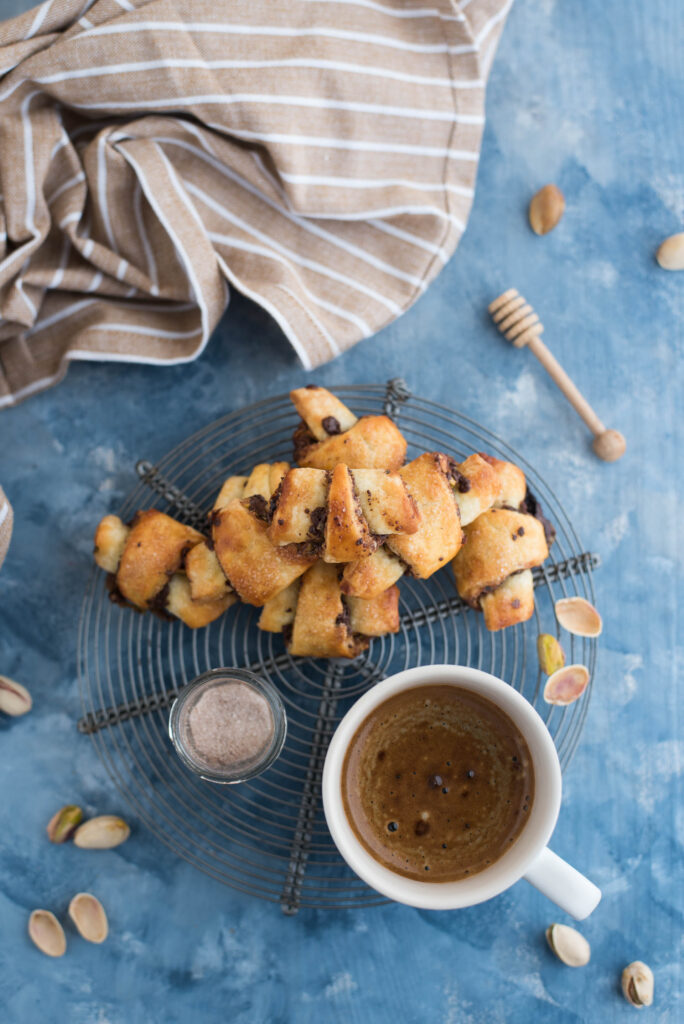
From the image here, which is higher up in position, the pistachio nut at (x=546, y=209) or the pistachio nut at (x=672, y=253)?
the pistachio nut at (x=546, y=209)

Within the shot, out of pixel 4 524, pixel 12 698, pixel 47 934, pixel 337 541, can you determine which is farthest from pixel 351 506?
pixel 47 934

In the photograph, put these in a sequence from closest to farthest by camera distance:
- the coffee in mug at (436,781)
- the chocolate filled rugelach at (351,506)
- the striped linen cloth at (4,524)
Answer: the chocolate filled rugelach at (351,506), the coffee in mug at (436,781), the striped linen cloth at (4,524)

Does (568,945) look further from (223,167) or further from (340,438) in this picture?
(223,167)

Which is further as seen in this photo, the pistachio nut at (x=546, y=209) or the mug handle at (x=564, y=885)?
the pistachio nut at (x=546, y=209)

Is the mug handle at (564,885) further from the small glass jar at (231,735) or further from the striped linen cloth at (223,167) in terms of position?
the striped linen cloth at (223,167)

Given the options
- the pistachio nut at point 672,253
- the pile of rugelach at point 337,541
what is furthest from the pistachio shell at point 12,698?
the pistachio nut at point 672,253

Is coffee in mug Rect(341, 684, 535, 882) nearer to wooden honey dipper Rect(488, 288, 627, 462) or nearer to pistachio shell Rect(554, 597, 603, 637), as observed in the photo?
pistachio shell Rect(554, 597, 603, 637)

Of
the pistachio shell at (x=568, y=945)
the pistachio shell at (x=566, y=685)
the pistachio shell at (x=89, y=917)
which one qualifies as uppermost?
the pistachio shell at (x=89, y=917)

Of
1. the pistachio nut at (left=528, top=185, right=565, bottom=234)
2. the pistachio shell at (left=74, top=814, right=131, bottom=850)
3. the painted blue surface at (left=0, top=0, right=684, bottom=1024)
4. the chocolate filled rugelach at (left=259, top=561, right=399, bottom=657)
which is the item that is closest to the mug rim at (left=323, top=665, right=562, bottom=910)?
the chocolate filled rugelach at (left=259, top=561, right=399, bottom=657)
